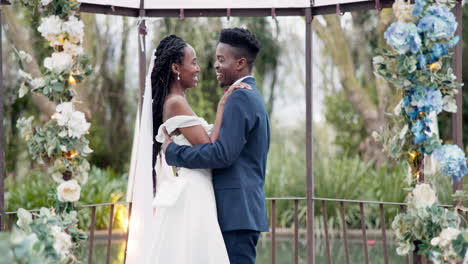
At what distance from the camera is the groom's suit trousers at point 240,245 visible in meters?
3.42

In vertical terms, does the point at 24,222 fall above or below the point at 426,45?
below

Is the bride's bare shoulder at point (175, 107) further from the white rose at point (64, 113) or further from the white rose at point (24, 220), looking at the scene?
the white rose at point (24, 220)

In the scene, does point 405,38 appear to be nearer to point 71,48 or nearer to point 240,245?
point 240,245

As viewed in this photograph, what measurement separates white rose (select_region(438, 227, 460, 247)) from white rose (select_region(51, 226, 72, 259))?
1.50m

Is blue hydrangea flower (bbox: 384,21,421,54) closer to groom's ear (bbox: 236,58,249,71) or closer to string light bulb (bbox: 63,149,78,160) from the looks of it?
groom's ear (bbox: 236,58,249,71)

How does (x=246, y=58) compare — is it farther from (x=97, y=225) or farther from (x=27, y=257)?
(x=97, y=225)

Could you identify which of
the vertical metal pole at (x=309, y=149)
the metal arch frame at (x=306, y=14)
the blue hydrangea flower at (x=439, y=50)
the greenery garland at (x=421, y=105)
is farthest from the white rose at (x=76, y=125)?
the vertical metal pole at (x=309, y=149)

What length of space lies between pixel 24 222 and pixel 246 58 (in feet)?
4.59

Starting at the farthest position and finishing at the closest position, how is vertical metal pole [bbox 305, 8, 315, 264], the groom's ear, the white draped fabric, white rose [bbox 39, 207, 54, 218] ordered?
vertical metal pole [bbox 305, 8, 315, 264], the white draped fabric, the groom's ear, white rose [bbox 39, 207, 54, 218]

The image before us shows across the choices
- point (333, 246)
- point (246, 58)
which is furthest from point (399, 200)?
point (246, 58)

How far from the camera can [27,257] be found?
2.11 metres

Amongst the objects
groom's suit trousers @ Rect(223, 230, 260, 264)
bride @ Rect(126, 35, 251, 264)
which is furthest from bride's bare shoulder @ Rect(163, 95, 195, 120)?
groom's suit trousers @ Rect(223, 230, 260, 264)

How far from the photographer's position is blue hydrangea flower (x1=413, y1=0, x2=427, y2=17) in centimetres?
294

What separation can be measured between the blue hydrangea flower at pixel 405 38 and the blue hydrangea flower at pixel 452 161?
0.43 m
